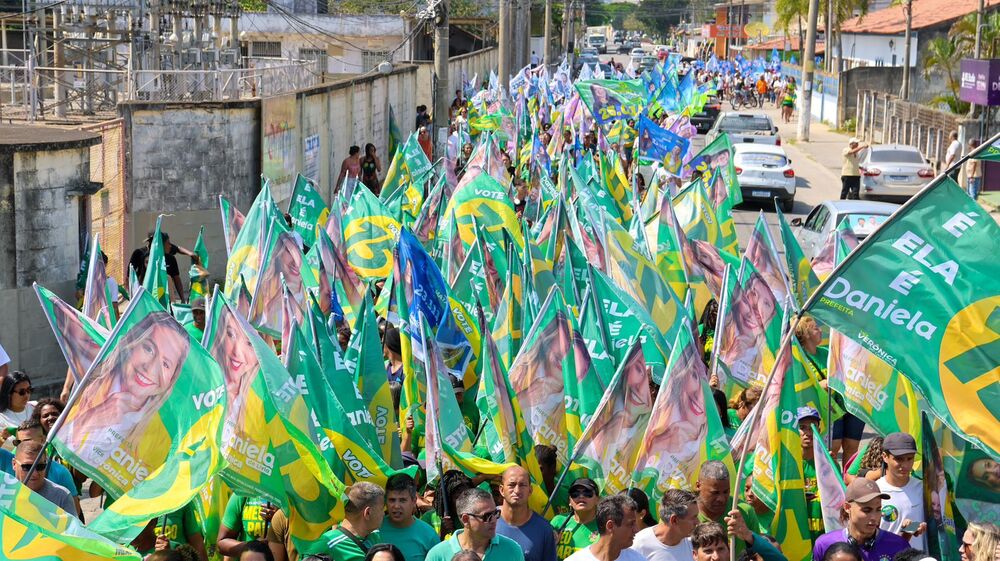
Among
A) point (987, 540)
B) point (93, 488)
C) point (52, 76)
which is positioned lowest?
point (93, 488)

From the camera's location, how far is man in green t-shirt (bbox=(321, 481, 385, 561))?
6805mm

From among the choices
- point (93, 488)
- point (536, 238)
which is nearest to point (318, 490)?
point (93, 488)

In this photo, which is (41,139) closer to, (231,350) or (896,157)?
(231,350)

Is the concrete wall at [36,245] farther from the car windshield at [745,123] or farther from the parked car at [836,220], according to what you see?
the car windshield at [745,123]

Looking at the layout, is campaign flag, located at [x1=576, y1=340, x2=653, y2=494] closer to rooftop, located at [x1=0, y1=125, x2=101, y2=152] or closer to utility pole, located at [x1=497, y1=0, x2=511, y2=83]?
rooftop, located at [x1=0, y1=125, x2=101, y2=152]

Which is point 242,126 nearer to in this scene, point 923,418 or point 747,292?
point 747,292

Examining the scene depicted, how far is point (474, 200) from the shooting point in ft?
46.8

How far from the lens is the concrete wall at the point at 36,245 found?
527 inches

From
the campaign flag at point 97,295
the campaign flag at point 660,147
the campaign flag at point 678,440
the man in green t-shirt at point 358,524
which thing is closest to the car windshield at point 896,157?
the campaign flag at point 660,147

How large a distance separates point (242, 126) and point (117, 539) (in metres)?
13.2

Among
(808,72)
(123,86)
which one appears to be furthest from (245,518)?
(808,72)

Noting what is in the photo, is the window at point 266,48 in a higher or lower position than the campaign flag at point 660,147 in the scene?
higher

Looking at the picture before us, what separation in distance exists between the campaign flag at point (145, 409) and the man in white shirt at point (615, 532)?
179 cm

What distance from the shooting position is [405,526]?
706 cm
